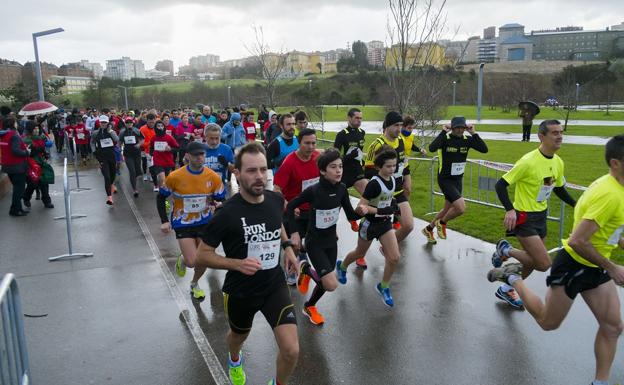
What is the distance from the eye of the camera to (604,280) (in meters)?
3.79

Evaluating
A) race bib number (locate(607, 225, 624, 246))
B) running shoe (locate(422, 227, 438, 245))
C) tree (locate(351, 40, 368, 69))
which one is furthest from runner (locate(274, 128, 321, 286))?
tree (locate(351, 40, 368, 69))

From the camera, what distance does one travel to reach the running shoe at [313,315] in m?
5.29

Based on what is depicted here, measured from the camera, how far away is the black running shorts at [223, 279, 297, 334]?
3.60 metres

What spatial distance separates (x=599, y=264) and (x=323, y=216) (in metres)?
2.59

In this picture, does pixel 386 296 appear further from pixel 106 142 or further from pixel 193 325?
pixel 106 142

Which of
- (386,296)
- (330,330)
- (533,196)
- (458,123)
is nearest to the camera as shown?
(330,330)

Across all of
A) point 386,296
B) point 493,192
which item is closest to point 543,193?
point 386,296

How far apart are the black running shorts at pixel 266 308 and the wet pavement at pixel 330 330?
2.58 feet

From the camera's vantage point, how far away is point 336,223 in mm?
5492

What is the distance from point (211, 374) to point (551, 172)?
4081 millimetres

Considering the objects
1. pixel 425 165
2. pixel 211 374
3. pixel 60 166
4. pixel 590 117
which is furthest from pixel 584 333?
pixel 590 117

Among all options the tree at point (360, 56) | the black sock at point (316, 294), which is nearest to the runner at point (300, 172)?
the black sock at point (316, 294)

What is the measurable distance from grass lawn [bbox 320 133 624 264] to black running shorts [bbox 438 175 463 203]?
1112 millimetres

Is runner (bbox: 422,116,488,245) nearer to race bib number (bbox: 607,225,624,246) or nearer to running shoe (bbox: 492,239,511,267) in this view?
running shoe (bbox: 492,239,511,267)
